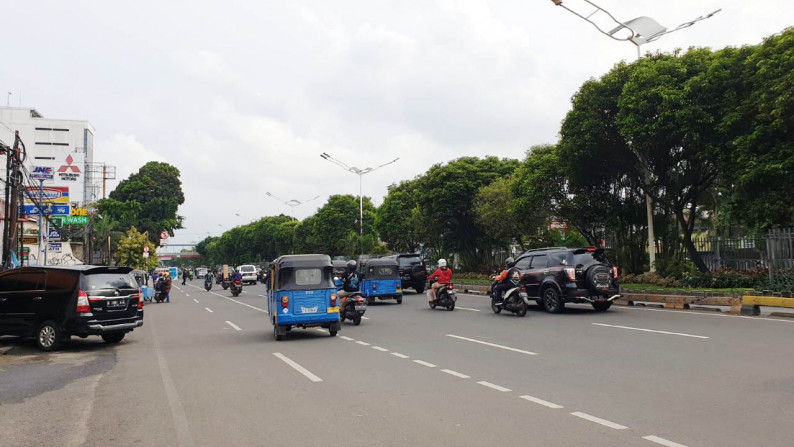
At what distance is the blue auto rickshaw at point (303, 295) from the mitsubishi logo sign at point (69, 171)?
7197 cm

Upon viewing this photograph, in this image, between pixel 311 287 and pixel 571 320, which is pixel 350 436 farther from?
pixel 571 320

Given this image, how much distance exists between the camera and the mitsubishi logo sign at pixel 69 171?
245 feet

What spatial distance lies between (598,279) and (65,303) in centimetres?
1373

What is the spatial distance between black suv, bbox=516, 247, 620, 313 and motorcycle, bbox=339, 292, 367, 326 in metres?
5.80

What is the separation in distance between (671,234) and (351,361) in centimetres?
2473

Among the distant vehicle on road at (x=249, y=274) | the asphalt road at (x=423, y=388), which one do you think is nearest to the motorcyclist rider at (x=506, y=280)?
the asphalt road at (x=423, y=388)

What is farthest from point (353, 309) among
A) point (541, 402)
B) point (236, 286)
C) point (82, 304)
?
point (236, 286)

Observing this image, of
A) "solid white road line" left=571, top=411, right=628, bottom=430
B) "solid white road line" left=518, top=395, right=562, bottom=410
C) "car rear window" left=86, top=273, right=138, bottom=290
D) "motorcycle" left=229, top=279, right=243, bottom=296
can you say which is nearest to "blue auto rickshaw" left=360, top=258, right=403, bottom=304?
"car rear window" left=86, top=273, right=138, bottom=290

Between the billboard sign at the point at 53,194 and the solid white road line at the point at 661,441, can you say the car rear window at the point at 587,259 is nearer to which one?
the solid white road line at the point at 661,441

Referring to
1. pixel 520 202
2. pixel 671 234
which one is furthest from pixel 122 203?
pixel 671 234

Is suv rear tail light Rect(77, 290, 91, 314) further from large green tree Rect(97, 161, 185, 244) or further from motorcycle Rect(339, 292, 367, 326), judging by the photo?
large green tree Rect(97, 161, 185, 244)

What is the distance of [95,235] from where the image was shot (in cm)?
6109

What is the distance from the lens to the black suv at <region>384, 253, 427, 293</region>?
105ft

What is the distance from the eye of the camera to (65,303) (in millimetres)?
12828
